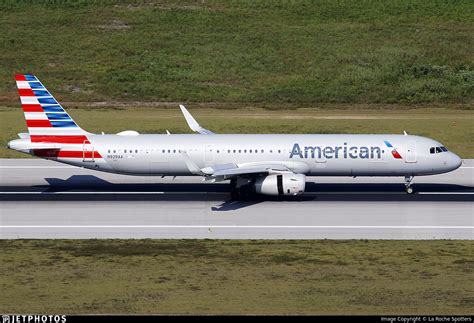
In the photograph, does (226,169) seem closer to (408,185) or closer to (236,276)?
(408,185)

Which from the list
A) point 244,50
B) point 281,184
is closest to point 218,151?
point 281,184

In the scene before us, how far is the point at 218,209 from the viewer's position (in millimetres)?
52656

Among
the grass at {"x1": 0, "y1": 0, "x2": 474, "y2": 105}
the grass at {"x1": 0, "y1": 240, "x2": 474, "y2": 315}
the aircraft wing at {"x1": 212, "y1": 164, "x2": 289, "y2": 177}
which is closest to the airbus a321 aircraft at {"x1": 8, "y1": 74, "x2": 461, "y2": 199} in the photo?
the aircraft wing at {"x1": 212, "y1": 164, "x2": 289, "y2": 177}

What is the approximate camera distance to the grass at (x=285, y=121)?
86.4 meters

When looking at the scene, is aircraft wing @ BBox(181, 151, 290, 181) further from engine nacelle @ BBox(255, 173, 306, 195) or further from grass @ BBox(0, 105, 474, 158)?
grass @ BBox(0, 105, 474, 158)

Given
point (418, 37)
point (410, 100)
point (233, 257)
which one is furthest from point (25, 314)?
point (418, 37)

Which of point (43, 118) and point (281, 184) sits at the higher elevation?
point (43, 118)

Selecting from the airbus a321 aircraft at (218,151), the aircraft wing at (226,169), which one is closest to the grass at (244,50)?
the airbus a321 aircraft at (218,151)

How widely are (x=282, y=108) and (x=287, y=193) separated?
5402 cm

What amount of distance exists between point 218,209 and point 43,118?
13147mm

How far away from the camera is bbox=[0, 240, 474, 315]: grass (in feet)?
110

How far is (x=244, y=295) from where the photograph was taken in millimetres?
34875

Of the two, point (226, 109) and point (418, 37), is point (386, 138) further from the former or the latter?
point (418, 37)

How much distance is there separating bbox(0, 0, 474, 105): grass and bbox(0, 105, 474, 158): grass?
741 cm
